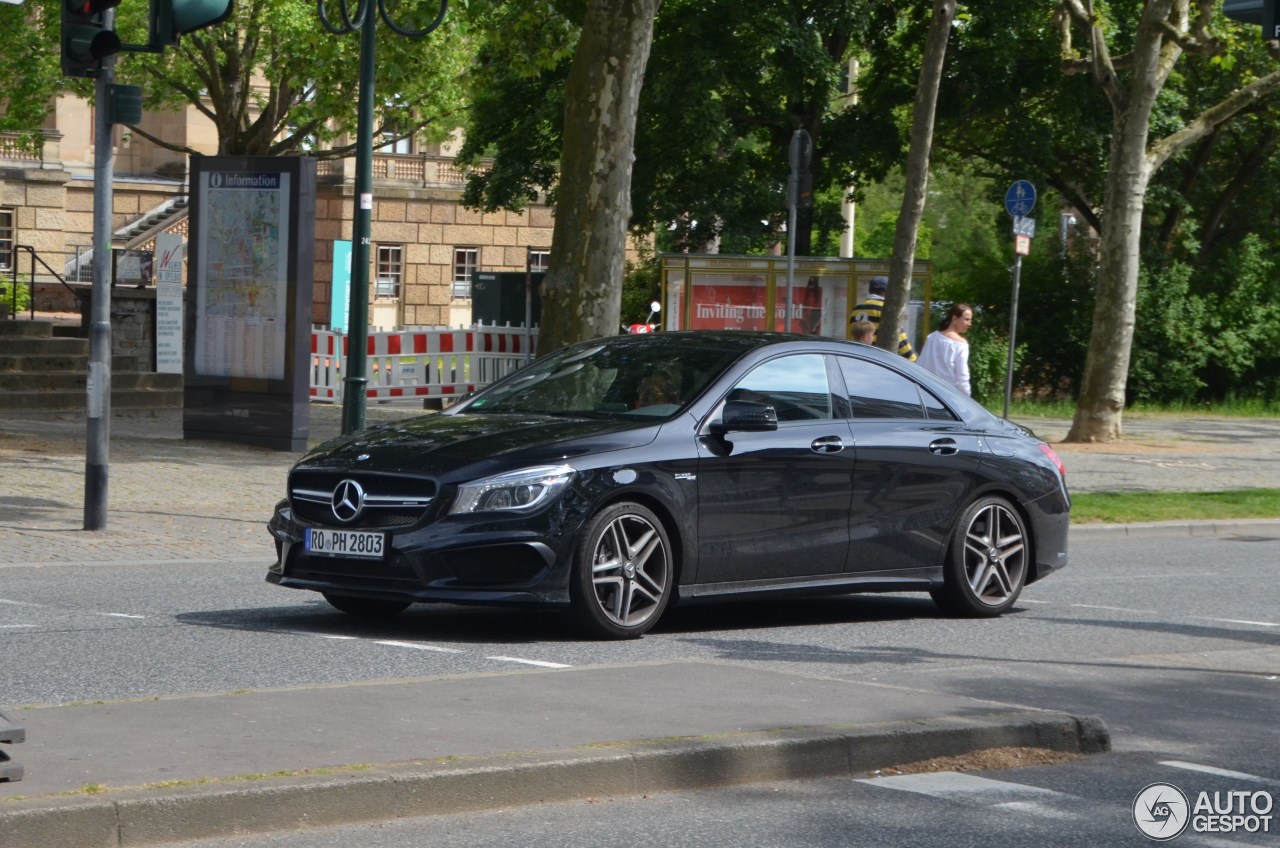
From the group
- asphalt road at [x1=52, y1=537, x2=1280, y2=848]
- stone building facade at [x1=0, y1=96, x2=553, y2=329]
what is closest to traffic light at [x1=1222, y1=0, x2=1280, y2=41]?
asphalt road at [x1=52, y1=537, x2=1280, y2=848]

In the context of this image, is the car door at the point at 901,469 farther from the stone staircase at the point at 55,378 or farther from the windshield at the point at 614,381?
the stone staircase at the point at 55,378

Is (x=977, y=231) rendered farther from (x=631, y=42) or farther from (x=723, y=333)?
(x=723, y=333)

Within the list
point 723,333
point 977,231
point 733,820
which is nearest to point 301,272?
point 723,333

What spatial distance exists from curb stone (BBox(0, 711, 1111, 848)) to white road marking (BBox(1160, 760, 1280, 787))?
0.87 feet

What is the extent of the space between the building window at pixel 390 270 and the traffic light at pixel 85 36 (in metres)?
39.5

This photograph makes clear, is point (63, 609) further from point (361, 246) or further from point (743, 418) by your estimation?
point (361, 246)

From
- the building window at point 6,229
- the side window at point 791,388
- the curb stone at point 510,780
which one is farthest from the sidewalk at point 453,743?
the building window at point 6,229

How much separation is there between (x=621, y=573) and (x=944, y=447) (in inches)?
92.5

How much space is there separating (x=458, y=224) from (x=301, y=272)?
33.4 metres

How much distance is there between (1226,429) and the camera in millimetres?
31047

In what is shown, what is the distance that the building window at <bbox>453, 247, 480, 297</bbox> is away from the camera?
52.5 m

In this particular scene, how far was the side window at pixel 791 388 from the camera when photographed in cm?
974

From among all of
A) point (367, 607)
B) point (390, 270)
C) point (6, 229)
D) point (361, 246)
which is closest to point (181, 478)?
point (361, 246)

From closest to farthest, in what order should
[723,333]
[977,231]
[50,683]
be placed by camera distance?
[50,683] < [723,333] < [977,231]
